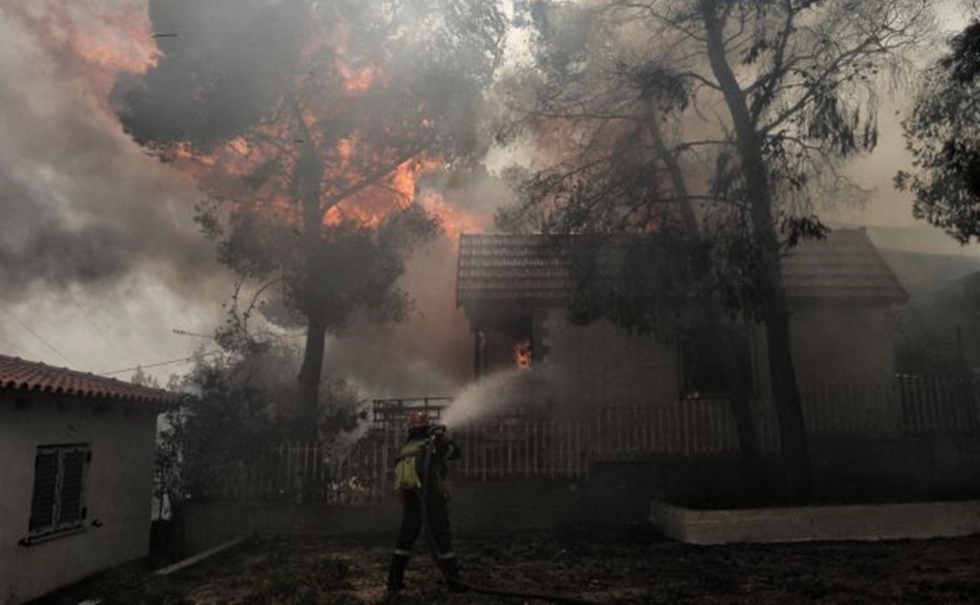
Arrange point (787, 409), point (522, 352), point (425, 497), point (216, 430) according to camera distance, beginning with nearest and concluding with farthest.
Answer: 1. point (425, 497)
2. point (787, 409)
3. point (216, 430)
4. point (522, 352)

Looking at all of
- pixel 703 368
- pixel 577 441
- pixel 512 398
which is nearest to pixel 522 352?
pixel 512 398

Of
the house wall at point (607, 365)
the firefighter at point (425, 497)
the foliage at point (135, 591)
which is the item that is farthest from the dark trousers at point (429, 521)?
the house wall at point (607, 365)

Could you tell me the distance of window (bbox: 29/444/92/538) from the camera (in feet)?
29.9

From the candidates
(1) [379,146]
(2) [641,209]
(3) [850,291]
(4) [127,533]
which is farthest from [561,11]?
(4) [127,533]

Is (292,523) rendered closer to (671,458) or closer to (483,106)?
(671,458)

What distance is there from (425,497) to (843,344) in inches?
445

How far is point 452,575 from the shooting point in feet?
26.0

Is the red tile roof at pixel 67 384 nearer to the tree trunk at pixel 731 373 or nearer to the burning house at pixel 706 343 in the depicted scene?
the burning house at pixel 706 343

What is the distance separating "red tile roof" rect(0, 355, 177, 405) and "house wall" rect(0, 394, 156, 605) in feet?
0.88

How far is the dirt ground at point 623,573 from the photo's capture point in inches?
292

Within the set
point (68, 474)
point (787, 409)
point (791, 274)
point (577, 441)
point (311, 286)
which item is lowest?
point (68, 474)

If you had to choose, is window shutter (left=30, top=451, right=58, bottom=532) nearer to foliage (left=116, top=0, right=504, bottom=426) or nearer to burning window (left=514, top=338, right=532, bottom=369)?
foliage (left=116, top=0, right=504, bottom=426)

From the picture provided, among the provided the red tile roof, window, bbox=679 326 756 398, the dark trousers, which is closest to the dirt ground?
the dark trousers

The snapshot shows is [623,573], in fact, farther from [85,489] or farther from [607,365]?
[607,365]
